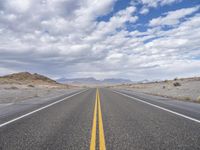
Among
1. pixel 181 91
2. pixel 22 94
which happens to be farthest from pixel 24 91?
pixel 181 91

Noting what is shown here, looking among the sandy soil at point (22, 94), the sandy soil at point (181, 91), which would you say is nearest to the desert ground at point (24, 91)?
the sandy soil at point (22, 94)

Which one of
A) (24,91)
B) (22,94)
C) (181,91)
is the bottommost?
(181,91)

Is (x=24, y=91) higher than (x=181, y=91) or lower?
higher

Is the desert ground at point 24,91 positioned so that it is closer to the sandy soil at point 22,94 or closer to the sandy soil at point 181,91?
the sandy soil at point 22,94

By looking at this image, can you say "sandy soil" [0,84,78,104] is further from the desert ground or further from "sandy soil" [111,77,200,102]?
"sandy soil" [111,77,200,102]

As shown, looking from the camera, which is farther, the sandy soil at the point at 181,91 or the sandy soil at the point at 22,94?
the sandy soil at the point at 181,91

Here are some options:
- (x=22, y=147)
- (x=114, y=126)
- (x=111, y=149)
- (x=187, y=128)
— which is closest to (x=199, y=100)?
(x=187, y=128)

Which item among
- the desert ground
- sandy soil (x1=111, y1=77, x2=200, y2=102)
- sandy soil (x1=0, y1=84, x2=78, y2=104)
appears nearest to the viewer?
sandy soil (x1=0, y1=84, x2=78, y2=104)

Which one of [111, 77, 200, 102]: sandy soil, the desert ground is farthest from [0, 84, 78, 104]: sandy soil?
[111, 77, 200, 102]: sandy soil

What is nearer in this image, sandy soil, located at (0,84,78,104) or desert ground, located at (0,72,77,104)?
sandy soil, located at (0,84,78,104)

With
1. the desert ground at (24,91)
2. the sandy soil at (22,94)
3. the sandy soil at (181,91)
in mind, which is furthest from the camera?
the desert ground at (24,91)

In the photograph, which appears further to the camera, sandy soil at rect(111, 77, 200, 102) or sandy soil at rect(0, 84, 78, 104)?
sandy soil at rect(111, 77, 200, 102)

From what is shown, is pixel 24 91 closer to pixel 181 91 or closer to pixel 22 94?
pixel 22 94

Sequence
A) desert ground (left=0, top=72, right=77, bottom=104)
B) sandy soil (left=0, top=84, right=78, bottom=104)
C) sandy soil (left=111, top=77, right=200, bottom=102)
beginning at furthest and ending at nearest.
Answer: desert ground (left=0, top=72, right=77, bottom=104) < sandy soil (left=111, top=77, right=200, bottom=102) < sandy soil (left=0, top=84, right=78, bottom=104)
